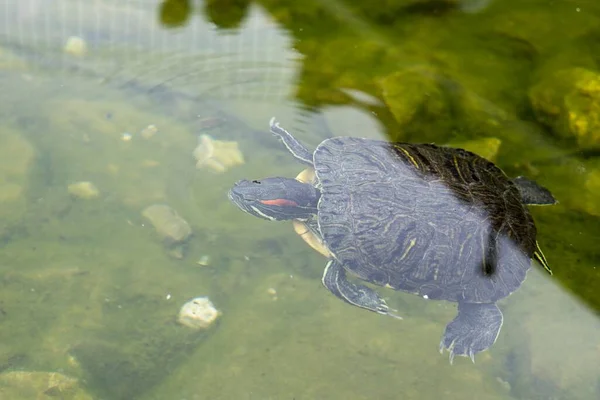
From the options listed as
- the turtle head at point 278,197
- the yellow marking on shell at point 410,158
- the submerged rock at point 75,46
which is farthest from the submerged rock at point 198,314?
the submerged rock at point 75,46

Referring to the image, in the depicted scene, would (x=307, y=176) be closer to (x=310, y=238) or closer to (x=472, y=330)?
(x=310, y=238)

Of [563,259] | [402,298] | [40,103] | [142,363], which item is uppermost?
[40,103]

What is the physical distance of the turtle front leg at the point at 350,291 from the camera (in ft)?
9.64

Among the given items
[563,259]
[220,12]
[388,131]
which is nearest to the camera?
[563,259]

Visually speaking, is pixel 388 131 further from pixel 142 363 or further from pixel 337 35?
pixel 142 363

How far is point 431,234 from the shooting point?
2.74 metres

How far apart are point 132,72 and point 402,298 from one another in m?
2.55

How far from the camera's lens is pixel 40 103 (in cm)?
389

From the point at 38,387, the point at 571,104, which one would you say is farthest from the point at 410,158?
the point at 38,387

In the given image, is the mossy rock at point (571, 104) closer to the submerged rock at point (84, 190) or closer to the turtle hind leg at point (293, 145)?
the turtle hind leg at point (293, 145)

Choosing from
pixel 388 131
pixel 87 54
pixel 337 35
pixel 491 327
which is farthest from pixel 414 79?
pixel 87 54

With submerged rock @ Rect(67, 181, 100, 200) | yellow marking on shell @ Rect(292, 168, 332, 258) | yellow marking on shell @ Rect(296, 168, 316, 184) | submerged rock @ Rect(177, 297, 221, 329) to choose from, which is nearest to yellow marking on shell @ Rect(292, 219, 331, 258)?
yellow marking on shell @ Rect(292, 168, 332, 258)

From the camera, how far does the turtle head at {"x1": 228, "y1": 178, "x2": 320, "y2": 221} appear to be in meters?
3.15

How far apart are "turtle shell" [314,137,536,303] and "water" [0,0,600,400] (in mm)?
359
